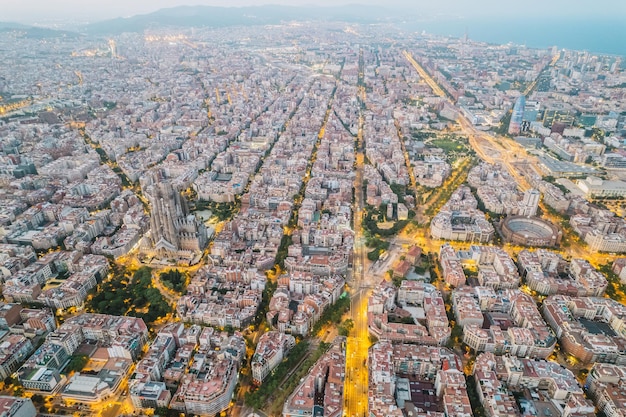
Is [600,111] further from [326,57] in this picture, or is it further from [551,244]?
[326,57]

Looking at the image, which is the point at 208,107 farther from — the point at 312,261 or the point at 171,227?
the point at 312,261

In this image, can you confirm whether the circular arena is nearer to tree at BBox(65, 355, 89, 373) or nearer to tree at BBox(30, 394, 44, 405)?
tree at BBox(65, 355, 89, 373)

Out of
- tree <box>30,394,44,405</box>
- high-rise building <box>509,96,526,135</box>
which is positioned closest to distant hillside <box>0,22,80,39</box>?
high-rise building <box>509,96,526,135</box>

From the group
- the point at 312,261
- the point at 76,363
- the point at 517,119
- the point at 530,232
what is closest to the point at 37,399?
the point at 76,363

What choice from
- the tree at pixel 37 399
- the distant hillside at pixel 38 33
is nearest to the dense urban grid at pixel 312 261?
the tree at pixel 37 399

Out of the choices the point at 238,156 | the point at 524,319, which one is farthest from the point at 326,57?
the point at 524,319

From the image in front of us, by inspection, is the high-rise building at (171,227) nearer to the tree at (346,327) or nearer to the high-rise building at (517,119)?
the tree at (346,327)
